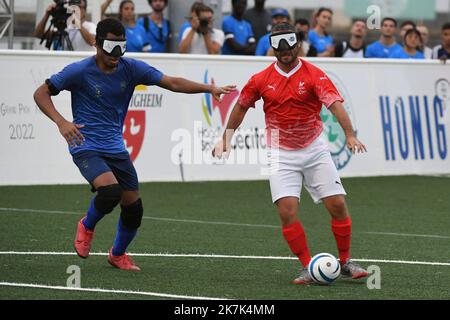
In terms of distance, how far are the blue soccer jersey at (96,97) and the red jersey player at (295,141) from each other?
3.51 feet


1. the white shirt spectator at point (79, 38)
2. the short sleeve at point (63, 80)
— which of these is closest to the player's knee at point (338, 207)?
the short sleeve at point (63, 80)

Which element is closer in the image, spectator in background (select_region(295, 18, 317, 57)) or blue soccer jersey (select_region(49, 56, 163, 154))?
blue soccer jersey (select_region(49, 56, 163, 154))

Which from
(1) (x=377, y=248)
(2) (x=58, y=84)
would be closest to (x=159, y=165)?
(1) (x=377, y=248)

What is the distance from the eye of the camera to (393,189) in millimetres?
19297

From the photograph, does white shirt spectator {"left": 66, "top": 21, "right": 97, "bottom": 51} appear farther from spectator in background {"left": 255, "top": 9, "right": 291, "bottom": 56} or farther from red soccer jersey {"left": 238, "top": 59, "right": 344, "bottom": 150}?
red soccer jersey {"left": 238, "top": 59, "right": 344, "bottom": 150}

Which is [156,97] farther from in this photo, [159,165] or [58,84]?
[58,84]

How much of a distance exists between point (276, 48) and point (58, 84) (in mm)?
1978

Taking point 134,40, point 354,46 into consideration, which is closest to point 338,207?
point 134,40

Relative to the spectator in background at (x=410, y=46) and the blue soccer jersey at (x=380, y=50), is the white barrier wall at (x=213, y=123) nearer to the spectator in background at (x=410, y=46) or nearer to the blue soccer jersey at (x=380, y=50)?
the spectator in background at (x=410, y=46)

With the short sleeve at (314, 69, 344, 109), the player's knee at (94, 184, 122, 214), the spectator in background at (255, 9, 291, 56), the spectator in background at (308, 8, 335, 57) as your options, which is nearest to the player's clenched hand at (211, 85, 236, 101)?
the short sleeve at (314, 69, 344, 109)

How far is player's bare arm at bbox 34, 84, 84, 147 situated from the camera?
1082cm

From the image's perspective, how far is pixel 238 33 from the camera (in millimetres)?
21469

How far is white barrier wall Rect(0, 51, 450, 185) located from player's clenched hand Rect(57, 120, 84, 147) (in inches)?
289

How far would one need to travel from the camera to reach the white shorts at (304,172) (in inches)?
430
